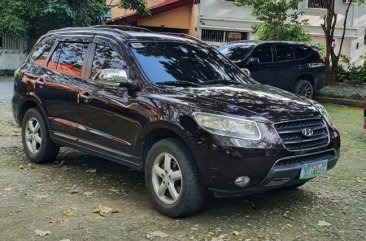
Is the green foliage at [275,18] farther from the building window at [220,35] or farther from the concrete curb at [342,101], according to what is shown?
the building window at [220,35]

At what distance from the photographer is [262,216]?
16.9 ft

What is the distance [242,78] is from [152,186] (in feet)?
6.16

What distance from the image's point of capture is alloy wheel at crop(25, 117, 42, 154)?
716cm

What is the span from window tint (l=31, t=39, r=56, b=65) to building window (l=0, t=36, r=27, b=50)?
19.4 meters

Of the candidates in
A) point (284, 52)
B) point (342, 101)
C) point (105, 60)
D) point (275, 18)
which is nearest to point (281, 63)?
point (284, 52)

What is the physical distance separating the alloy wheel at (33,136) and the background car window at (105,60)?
146 centimetres

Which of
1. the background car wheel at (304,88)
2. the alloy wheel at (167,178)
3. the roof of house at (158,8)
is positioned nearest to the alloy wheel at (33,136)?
the alloy wheel at (167,178)

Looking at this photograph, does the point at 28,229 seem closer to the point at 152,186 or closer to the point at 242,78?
the point at 152,186

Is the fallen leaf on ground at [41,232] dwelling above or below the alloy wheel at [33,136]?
below

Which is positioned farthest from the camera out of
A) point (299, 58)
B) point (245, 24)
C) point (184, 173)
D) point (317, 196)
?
point (245, 24)

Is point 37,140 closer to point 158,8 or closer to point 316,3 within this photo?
point 158,8

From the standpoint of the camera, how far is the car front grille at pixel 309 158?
4.79 meters

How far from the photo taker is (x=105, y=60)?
6105 millimetres

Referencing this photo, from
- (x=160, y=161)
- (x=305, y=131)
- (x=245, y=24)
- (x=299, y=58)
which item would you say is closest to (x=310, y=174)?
(x=305, y=131)
